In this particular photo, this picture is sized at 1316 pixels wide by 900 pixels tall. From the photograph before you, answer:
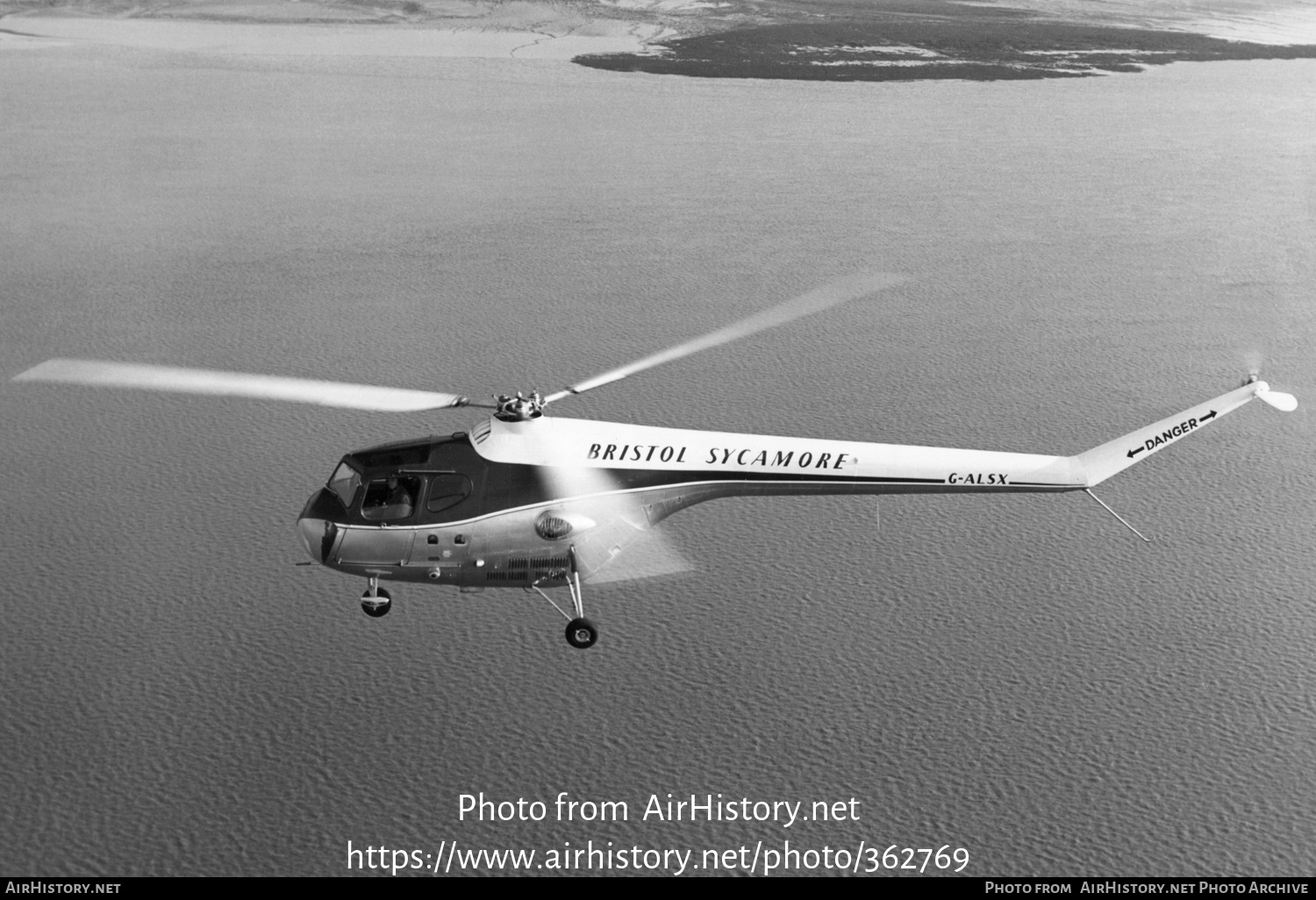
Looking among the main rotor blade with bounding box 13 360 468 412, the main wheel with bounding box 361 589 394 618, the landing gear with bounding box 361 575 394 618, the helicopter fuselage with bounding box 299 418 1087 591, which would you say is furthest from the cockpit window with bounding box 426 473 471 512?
the main wheel with bounding box 361 589 394 618

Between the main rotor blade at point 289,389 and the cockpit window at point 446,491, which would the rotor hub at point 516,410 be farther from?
the cockpit window at point 446,491

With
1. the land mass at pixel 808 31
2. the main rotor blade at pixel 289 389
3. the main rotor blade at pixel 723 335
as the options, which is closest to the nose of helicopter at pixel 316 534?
the main rotor blade at pixel 289 389

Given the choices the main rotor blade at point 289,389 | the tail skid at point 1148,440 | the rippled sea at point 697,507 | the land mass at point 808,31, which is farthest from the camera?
the land mass at point 808,31

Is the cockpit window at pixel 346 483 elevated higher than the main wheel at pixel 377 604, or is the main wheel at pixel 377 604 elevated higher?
the cockpit window at pixel 346 483

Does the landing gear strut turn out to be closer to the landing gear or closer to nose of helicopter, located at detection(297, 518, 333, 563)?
the landing gear

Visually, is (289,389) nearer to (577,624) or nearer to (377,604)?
(377,604)

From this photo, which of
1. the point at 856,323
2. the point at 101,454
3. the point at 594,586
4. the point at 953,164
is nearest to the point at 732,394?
the point at 856,323

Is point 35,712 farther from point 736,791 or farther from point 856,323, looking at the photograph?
point 856,323
